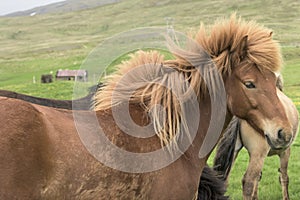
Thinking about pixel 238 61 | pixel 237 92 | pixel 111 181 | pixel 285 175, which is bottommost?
pixel 285 175

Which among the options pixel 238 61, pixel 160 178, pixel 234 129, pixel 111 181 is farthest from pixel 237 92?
pixel 234 129

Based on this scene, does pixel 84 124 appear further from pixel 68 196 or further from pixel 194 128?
pixel 194 128

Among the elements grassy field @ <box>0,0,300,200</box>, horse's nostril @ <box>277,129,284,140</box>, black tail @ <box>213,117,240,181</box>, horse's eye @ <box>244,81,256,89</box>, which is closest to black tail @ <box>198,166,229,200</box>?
horse's nostril @ <box>277,129,284,140</box>

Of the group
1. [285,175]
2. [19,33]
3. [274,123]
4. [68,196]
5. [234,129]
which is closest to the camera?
[68,196]

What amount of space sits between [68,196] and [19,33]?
129 metres

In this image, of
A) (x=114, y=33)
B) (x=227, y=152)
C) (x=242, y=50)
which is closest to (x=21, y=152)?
(x=242, y=50)

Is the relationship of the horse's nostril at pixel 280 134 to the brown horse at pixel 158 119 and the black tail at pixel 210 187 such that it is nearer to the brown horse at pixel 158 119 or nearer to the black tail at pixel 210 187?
the brown horse at pixel 158 119

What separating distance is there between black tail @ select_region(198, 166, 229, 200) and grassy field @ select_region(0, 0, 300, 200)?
2.88 meters

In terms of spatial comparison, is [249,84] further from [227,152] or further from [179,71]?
[227,152]

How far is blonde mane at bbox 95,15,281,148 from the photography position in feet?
14.3

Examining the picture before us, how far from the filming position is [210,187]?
17.9 feet

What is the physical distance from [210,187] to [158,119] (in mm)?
1610

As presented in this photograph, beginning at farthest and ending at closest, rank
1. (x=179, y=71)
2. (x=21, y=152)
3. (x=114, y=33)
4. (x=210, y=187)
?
(x=114, y=33), (x=210, y=187), (x=179, y=71), (x=21, y=152)

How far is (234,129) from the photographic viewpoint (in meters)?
7.40
